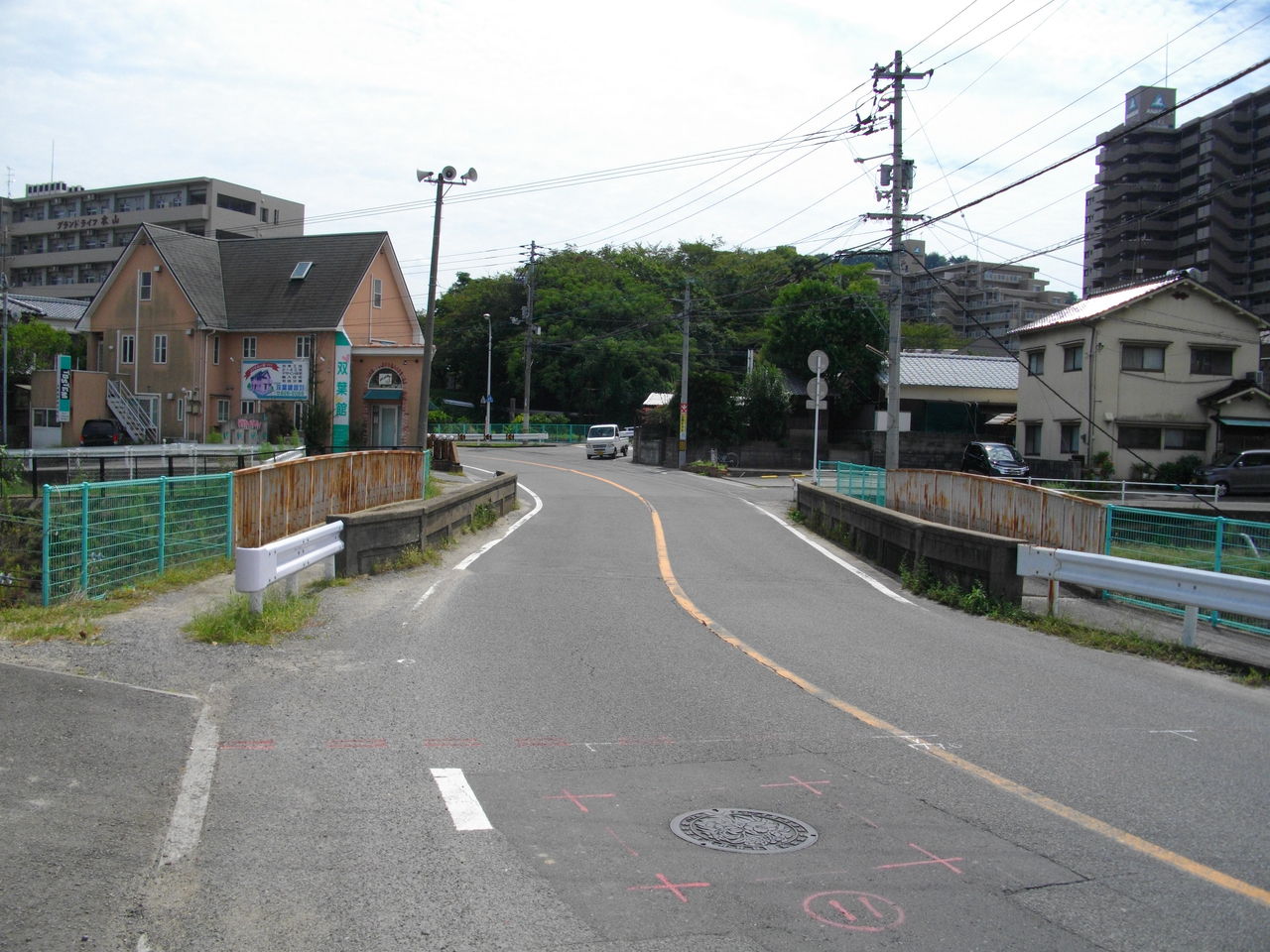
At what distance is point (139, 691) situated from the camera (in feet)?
23.9

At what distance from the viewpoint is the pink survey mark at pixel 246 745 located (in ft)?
20.5

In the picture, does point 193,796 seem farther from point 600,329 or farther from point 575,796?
point 600,329

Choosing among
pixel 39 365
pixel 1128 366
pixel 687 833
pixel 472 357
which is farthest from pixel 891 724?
pixel 472 357

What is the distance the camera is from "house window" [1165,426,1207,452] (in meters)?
38.9

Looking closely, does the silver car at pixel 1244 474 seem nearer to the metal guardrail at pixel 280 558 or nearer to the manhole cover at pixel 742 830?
the metal guardrail at pixel 280 558

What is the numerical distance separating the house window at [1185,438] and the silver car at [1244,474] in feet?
14.1

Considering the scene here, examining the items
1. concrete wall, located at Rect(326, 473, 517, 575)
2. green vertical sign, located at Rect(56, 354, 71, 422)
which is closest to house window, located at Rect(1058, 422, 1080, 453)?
concrete wall, located at Rect(326, 473, 517, 575)

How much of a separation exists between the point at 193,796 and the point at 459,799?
4.58 ft

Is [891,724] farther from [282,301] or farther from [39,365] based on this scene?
[39,365]

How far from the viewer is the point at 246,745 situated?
20.7 feet

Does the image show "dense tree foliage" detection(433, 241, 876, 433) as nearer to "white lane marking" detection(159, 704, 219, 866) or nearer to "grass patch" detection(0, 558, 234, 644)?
"grass patch" detection(0, 558, 234, 644)

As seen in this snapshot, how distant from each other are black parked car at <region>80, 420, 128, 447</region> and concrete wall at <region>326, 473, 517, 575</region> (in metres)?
31.0

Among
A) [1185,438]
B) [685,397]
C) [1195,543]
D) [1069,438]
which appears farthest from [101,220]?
[1195,543]

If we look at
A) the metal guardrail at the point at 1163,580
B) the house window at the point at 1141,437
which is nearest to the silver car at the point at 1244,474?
the house window at the point at 1141,437
